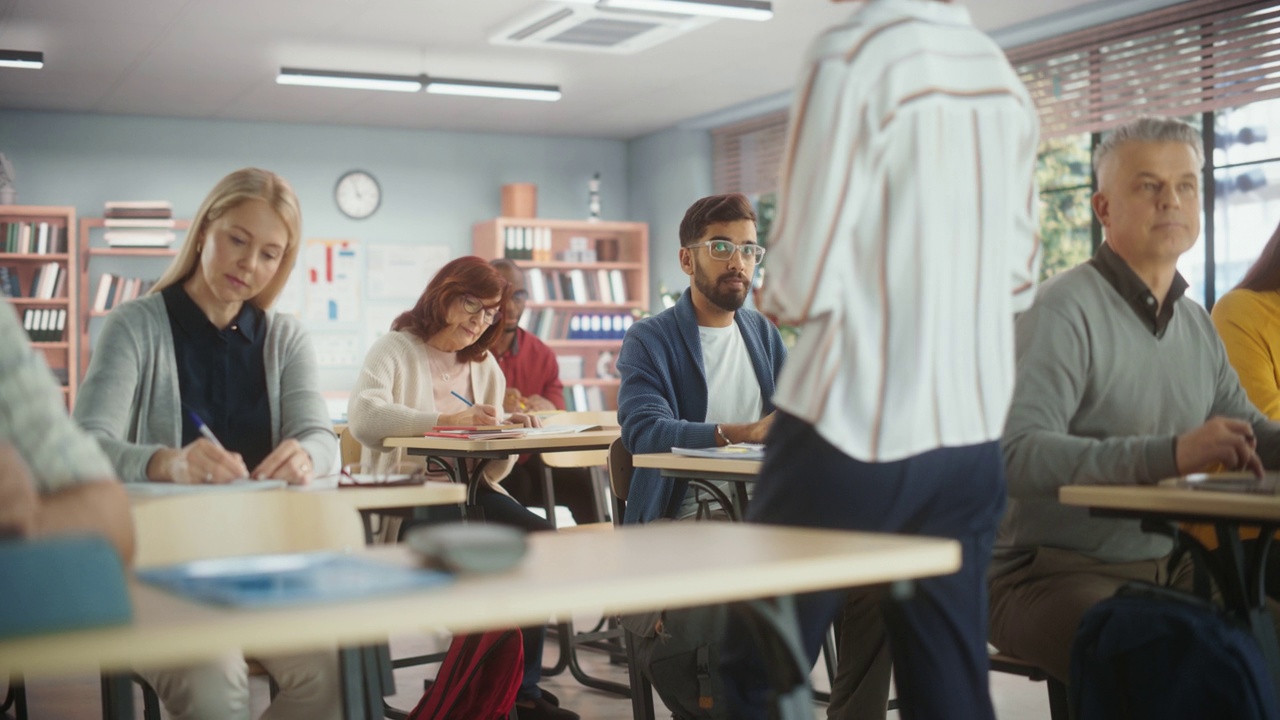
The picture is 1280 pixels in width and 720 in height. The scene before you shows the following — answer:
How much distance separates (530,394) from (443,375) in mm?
1428

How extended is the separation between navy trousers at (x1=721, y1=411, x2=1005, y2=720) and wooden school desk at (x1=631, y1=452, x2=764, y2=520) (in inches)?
32.4

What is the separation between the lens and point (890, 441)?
1521 millimetres

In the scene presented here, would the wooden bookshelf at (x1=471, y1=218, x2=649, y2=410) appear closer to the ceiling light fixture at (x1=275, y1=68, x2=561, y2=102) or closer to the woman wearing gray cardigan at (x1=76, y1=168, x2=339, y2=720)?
the ceiling light fixture at (x1=275, y1=68, x2=561, y2=102)

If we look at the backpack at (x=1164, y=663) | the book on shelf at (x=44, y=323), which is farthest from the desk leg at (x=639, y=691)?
the book on shelf at (x=44, y=323)

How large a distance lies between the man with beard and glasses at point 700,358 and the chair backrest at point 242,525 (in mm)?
1336

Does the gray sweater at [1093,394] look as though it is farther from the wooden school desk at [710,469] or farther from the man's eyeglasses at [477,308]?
the man's eyeglasses at [477,308]

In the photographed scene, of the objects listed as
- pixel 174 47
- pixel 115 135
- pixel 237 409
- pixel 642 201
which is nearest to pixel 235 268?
pixel 237 409

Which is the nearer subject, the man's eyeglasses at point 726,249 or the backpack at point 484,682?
the backpack at point 484,682

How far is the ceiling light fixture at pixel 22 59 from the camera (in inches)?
261

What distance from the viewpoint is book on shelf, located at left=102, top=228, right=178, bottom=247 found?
8.13 meters

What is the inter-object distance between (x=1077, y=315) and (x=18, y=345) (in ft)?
5.59

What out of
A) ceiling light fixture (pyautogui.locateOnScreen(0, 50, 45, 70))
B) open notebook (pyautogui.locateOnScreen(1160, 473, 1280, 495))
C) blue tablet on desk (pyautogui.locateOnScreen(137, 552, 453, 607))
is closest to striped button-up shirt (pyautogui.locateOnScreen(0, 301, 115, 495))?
blue tablet on desk (pyautogui.locateOnScreen(137, 552, 453, 607))

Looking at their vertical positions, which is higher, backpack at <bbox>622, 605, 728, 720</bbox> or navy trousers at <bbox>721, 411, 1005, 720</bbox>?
navy trousers at <bbox>721, 411, 1005, 720</bbox>

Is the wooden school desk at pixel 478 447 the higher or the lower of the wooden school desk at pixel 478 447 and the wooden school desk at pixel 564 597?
the lower
